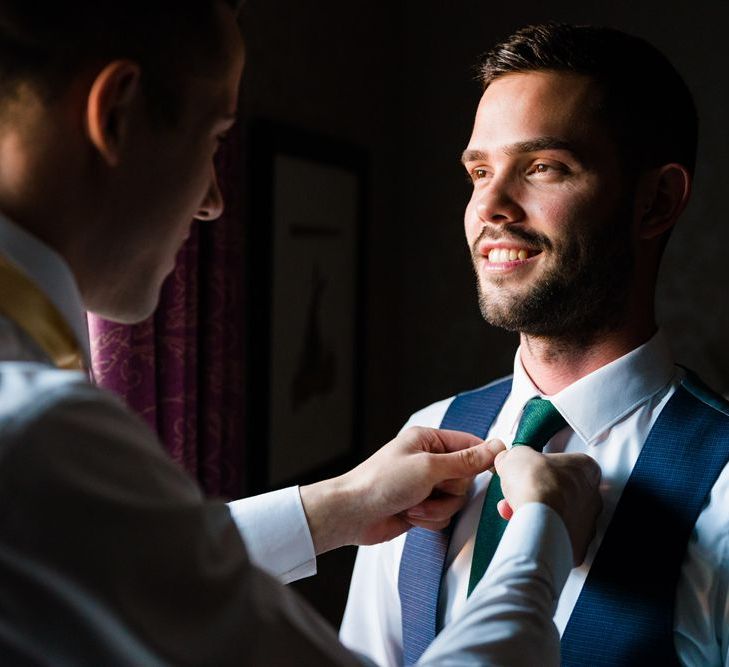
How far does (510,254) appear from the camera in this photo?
1.38 meters

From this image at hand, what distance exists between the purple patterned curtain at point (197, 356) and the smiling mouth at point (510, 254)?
0.83 m

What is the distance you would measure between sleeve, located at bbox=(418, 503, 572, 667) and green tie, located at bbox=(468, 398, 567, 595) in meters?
0.25

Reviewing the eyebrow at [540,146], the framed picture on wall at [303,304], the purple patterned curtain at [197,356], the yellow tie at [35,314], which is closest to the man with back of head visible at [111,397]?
the yellow tie at [35,314]

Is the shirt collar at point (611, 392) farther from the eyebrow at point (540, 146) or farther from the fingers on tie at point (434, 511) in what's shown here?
the eyebrow at point (540, 146)

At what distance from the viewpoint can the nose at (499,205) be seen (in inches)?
53.7

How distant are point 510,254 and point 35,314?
795mm

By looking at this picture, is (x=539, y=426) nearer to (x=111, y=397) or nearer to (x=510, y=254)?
(x=510, y=254)

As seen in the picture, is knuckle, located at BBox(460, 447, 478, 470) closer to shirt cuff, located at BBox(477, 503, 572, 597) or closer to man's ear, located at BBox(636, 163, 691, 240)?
shirt cuff, located at BBox(477, 503, 572, 597)

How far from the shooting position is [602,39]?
1394 millimetres

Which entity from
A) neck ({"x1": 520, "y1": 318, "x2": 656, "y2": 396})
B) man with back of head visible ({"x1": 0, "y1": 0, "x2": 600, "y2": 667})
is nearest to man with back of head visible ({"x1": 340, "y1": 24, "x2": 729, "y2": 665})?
neck ({"x1": 520, "y1": 318, "x2": 656, "y2": 396})

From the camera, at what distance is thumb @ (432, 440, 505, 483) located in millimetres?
1282

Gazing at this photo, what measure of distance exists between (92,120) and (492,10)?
2.91 m

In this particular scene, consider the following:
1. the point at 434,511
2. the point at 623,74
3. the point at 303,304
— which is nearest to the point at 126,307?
the point at 434,511

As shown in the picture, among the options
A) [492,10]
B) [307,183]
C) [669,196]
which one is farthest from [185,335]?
[492,10]
